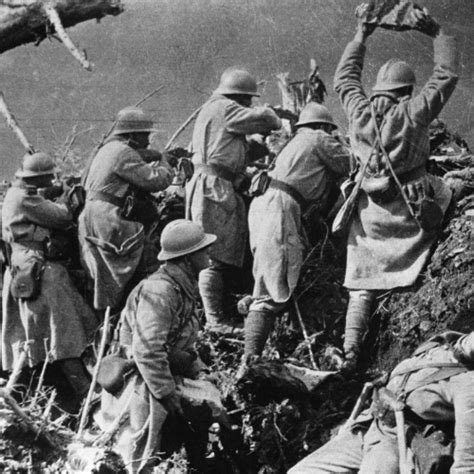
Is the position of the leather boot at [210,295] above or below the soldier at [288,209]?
below

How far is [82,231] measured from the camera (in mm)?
9664

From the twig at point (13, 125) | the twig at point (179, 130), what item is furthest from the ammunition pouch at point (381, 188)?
the twig at point (13, 125)

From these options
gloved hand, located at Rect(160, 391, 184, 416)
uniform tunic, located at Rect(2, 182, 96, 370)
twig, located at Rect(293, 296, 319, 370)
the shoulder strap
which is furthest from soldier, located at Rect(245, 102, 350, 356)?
uniform tunic, located at Rect(2, 182, 96, 370)

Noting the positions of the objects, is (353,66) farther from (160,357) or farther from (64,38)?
(160,357)

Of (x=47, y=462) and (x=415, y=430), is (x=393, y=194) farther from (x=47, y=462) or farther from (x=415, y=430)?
(x=47, y=462)

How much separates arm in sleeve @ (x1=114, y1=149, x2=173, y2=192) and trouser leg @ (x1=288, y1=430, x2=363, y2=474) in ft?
11.5

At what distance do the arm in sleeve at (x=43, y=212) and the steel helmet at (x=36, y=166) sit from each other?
0.21 metres

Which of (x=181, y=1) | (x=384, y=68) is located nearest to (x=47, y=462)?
(x=384, y=68)

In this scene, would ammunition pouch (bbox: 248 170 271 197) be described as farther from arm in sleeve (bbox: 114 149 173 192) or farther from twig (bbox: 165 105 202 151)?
twig (bbox: 165 105 202 151)

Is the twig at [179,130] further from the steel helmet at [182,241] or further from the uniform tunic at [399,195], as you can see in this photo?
the steel helmet at [182,241]

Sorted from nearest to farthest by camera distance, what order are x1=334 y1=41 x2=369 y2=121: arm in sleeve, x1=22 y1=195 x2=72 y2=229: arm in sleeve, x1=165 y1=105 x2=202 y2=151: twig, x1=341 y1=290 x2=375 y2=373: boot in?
x1=341 y1=290 x2=375 y2=373: boot < x1=334 y1=41 x2=369 y2=121: arm in sleeve < x1=22 y1=195 x2=72 y2=229: arm in sleeve < x1=165 y1=105 x2=202 y2=151: twig

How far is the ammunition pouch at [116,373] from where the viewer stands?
7.39 meters

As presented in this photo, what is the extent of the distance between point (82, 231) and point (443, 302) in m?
3.27

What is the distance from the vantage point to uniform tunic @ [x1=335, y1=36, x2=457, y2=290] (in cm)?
862
